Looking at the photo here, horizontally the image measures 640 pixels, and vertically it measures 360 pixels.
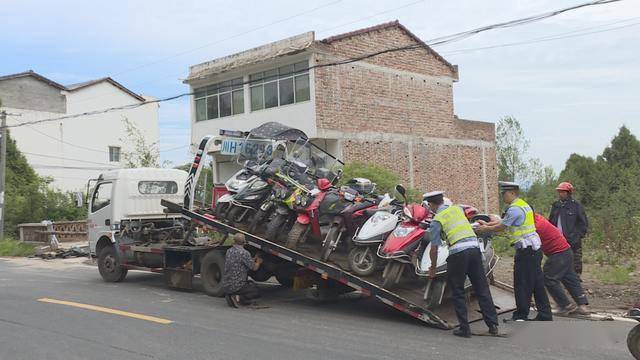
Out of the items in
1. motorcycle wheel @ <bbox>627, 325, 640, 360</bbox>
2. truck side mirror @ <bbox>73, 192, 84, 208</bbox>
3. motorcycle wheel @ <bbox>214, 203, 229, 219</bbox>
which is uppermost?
truck side mirror @ <bbox>73, 192, 84, 208</bbox>

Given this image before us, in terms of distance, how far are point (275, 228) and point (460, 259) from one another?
138 inches

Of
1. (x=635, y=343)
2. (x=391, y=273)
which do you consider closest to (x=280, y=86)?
(x=391, y=273)

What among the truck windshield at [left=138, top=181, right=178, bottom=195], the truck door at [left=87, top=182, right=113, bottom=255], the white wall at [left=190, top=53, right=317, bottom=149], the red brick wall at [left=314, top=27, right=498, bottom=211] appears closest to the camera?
the truck door at [left=87, top=182, right=113, bottom=255]

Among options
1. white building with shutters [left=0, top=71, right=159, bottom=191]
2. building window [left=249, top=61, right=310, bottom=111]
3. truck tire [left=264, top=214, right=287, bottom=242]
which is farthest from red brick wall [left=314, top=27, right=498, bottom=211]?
white building with shutters [left=0, top=71, right=159, bottom=191]

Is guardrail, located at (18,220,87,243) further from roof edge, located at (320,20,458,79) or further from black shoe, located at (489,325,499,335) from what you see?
black shoe, located at (489,325,499,335)

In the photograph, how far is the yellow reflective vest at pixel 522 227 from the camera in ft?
25.8

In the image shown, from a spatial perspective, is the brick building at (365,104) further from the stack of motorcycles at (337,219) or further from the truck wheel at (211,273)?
the truck wheel at (211,273)

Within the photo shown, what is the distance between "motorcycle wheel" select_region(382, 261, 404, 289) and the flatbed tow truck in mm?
90

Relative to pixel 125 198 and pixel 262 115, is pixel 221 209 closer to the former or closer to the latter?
pixel 125 198

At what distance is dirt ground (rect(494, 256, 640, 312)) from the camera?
9008mm

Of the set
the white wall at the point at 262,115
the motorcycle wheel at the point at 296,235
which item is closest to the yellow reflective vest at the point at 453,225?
the motorcycle wheel at the point at 296,235

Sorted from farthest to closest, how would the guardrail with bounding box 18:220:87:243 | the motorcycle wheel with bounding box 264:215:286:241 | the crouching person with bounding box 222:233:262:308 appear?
the guardrail with bounding box 18:220:87:243, the motorcycle wheel with bounding box 264:215:286:241, the crouching person with bounding box 222:233:262:308

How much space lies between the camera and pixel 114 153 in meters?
49.3

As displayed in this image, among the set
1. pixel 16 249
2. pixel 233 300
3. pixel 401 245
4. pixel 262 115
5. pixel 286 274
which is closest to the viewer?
pixel 401 245
